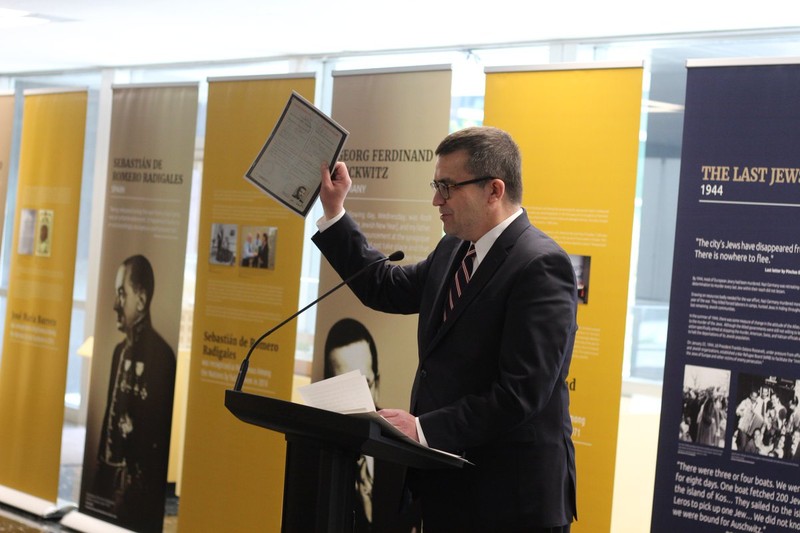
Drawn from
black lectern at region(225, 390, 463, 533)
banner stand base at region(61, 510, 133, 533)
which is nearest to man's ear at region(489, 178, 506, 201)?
black lectern at region(225, 390, 463, 533)

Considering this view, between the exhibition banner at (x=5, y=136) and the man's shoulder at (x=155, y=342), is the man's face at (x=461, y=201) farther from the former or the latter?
the exhibition banner at (x=5, y=136)

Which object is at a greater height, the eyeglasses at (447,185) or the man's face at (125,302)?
the eyeglasses at (447,185)

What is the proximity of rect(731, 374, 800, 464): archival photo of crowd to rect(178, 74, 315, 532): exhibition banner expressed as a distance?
2.10m

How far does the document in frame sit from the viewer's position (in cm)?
286

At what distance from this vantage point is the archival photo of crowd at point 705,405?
10.5 feet

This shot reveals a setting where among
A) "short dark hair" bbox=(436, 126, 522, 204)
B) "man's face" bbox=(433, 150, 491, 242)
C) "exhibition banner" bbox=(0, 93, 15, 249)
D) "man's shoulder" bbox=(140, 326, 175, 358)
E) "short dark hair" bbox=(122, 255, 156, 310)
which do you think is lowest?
"man's shoulder" bbox=(140, 326, 175, 358)

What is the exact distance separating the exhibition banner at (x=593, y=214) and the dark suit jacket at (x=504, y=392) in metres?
1.10

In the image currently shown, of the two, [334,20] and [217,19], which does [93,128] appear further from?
[334,20]

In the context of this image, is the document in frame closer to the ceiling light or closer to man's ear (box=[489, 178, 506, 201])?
man's ear (box=[489, 178, 506, 201])

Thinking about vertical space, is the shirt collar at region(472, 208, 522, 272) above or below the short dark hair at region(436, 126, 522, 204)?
below

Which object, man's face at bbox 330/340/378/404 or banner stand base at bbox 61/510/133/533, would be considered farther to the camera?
banner stand base at bbox 61/510/133/533

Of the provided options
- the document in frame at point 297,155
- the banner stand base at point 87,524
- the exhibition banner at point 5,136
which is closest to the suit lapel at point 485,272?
the document in frame at point 297,155

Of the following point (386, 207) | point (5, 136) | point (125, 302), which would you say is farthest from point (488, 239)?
point (5, 136)

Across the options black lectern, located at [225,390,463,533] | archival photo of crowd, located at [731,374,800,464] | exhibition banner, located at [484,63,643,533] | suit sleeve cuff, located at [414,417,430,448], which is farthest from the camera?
exhibition banner, located at [484,63,643,533]
